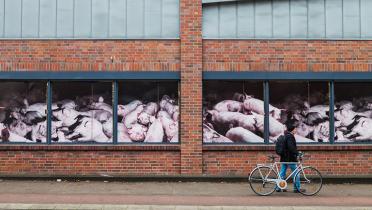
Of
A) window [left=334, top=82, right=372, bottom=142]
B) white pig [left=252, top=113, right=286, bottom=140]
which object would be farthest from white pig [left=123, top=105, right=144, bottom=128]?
window [left=334, top=82, right=372, bottom=142]

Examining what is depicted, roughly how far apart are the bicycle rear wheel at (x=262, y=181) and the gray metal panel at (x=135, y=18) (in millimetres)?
5227

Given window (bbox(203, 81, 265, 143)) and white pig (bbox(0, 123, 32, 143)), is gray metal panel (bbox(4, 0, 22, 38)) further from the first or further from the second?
window (bbox(203, 81, 265, 143))

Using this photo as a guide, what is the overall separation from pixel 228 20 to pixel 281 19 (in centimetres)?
147

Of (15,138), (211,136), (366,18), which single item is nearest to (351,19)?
(366,18)

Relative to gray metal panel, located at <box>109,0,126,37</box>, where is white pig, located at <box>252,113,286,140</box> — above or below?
below

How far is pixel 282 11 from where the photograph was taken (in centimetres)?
1546

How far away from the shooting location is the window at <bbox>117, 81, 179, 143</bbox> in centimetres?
1537

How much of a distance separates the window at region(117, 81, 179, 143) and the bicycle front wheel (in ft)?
12.7

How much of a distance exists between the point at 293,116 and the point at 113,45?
5349 millimetres

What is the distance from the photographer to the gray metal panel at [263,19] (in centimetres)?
1545

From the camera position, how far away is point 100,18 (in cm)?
1543

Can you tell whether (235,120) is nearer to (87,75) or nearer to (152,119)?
(152,119)

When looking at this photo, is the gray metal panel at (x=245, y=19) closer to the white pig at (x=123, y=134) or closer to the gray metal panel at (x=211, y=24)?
the gray metal panel at (x=211, y=24)

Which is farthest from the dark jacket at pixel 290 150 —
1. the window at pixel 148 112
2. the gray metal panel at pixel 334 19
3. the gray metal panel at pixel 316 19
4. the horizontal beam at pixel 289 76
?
the gray metal panel at pixel 334 19
